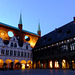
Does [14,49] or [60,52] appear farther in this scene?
[14,49]

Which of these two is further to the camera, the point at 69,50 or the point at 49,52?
the point at 49,52

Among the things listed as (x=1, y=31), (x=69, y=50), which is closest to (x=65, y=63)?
(x=69, y=50)

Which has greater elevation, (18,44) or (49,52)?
(18,44)

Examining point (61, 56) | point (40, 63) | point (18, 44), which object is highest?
point (18, 44)

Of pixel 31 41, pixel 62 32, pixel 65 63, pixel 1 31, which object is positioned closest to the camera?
pixel 65 63

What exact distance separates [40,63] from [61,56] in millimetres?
14659

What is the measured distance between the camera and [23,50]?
189 ft

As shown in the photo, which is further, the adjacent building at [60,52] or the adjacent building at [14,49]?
the adjacent building at [14,49]

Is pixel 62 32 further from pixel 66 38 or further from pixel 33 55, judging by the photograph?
pixel 33 55

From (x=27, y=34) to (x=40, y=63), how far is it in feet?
58.5

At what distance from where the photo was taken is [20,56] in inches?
2194

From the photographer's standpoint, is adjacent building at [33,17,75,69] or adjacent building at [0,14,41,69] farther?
adjacent building at [0,14,41,69]

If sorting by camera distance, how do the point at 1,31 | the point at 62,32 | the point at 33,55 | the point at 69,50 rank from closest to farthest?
the point at 69,50
the point at 62,32
the point at 1,31
the point at 33,55

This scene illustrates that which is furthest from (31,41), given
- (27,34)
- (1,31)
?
(1,31)
